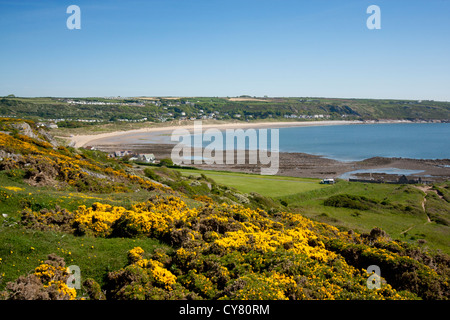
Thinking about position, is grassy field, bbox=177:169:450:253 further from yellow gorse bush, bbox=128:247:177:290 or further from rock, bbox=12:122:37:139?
rock, bbox=12:122:37:139

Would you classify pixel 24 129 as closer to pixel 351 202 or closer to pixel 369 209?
→ pixel 351 202

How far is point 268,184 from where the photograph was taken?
6091cm

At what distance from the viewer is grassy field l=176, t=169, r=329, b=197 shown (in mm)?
54656

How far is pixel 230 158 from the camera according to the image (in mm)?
97812

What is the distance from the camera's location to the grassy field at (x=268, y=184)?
54.7m

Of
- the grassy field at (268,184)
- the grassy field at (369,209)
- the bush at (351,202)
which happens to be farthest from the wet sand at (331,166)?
the bush at (351,202)

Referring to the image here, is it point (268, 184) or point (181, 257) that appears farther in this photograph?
point (268, 184)

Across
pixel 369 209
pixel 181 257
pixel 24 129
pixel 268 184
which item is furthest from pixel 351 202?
pixel 24 129

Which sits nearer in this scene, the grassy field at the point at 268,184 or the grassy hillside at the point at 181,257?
the grassy hillside at the point at 181,257

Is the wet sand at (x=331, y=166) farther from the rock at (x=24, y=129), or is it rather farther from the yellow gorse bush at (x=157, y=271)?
the yellow gorse bush at (x=157, y=271)
